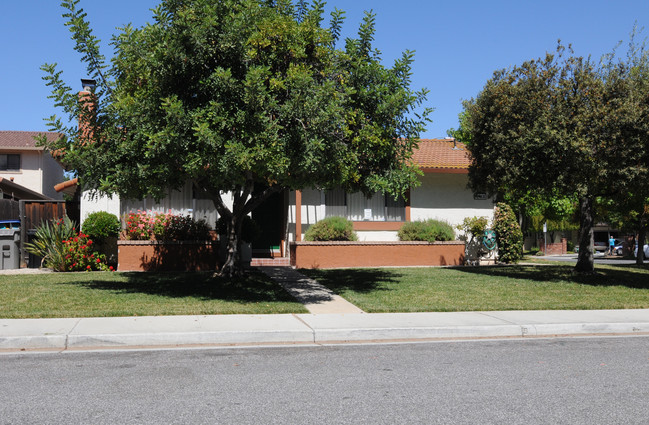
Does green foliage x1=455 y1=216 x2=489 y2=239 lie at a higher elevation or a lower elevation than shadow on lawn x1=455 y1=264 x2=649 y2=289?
higher

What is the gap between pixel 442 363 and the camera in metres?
7.15

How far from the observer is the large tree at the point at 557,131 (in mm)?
13828

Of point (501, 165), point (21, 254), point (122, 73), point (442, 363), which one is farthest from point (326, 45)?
point (21, 254)

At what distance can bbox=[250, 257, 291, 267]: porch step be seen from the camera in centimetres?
1906

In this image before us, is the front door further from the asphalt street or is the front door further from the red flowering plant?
the asphalt street

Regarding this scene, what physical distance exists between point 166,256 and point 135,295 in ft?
17.6

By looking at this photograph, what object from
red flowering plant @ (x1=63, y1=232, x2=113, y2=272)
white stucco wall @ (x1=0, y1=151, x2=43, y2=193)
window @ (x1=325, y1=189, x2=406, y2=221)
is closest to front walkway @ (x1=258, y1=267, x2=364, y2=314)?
window @ (x1=325, y1=189, x2=406, y2=221)

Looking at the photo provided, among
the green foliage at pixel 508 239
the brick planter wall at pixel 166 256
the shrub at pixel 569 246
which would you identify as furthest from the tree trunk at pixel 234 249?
the shrub at pixel 569 246

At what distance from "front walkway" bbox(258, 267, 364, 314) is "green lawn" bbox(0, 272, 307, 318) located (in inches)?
11.5

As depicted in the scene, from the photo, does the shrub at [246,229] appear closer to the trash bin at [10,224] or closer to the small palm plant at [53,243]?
the small palm plant at [53,243]

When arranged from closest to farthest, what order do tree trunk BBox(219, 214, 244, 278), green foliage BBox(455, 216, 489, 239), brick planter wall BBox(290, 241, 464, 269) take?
tree trunk BBox(219, 214, 244, 278)
brick planter wall BBox(290, 241, 464, 269)
green foliage BBox(455, 216, 489, 239)

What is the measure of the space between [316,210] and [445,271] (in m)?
5.12

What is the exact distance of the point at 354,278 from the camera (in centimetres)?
1584

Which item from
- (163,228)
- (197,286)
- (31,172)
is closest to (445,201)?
(163,228)
